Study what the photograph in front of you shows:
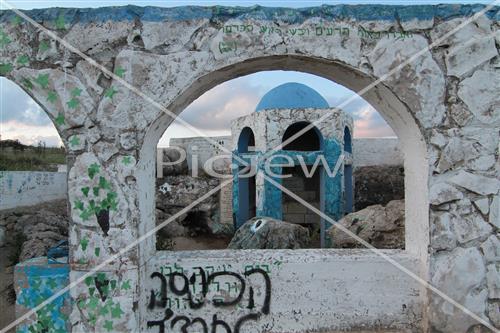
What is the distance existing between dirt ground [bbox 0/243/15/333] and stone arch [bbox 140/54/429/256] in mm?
2920

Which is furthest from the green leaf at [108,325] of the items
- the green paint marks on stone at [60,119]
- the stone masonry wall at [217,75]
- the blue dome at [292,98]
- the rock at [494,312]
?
the blue dome at [292,98]

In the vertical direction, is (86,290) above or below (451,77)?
below

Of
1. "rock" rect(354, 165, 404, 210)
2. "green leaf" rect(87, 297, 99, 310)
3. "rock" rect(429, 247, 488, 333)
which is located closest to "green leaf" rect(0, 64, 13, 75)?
"green leaf" rect(87, 297, 99, 310)

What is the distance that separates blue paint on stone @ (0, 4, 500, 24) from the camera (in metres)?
3.01

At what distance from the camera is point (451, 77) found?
10.0ft

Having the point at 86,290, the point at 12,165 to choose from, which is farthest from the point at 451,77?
the point at 12,165

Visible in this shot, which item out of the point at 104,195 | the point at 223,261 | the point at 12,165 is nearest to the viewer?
the point at 104,195

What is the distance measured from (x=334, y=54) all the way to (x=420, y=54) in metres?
0.65

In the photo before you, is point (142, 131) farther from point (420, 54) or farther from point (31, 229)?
point (31, 229)

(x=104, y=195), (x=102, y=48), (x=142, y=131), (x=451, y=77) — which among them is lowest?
(x=104, y=195)

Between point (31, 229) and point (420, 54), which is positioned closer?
point (420, 54)

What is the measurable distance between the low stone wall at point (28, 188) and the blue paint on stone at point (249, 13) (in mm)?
9244

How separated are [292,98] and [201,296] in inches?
359

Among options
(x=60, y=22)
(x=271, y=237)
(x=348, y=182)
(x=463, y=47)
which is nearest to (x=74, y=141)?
(x=60, y=22)
